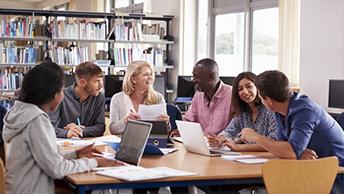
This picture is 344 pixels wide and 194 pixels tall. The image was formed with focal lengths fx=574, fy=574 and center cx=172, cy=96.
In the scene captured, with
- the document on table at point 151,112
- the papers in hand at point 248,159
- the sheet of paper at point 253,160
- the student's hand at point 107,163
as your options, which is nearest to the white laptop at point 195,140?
the papers in hand at point 248,159

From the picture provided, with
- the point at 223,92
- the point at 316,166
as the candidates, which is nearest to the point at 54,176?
the point at 316,166

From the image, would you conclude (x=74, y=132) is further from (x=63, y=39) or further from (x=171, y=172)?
(x=63, y=39)

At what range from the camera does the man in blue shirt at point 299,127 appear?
10.1ft

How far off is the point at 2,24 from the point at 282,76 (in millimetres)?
6302

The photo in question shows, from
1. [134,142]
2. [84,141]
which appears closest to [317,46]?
[84,141]

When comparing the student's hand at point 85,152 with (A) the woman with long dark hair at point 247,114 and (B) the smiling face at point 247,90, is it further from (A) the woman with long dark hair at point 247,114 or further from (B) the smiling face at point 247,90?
(B) the smiling face at point 247,90

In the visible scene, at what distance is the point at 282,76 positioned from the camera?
313 centimetres

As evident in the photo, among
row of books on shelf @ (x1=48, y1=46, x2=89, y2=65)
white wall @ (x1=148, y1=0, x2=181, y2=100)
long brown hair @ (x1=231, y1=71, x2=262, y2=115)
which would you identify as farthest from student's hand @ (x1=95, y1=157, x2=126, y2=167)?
white wall @ (x1=148, y1=0, x2=181, y2=100)

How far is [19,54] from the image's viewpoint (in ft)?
28.3

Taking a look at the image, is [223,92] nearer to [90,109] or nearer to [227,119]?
[227,119]

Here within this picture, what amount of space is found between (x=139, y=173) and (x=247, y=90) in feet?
4.60

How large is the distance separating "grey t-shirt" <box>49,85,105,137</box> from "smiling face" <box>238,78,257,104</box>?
1.10 meters

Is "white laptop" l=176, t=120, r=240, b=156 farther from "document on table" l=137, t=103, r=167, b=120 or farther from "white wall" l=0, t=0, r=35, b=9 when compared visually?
"white wall" l=0, t=0, r=35, b=9

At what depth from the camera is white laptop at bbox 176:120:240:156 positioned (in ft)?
11.1
